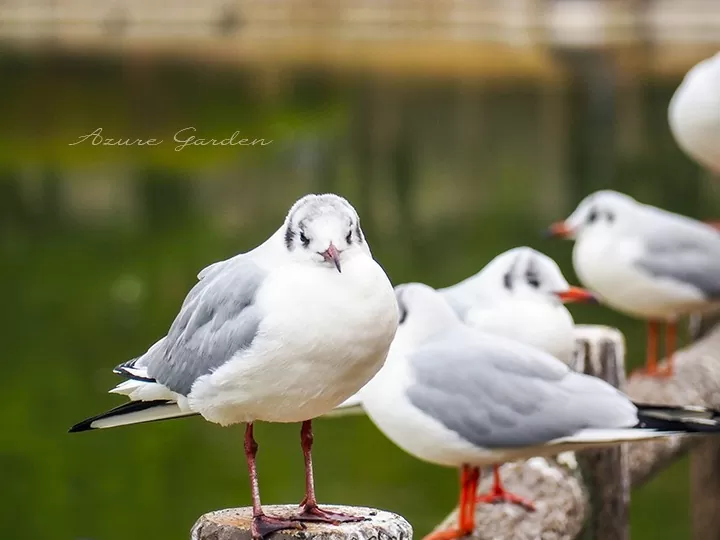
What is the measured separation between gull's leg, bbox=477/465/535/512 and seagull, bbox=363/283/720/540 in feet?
0.89

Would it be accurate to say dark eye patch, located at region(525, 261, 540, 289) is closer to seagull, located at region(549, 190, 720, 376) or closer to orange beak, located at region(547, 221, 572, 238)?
seagull, located at region(549, 190, 720, 376)

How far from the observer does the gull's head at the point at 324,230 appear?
2184 mm

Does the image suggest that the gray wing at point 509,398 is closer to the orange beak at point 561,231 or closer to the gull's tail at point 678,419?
the gull's tail at point 678,419

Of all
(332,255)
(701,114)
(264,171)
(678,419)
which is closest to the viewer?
(332,255)

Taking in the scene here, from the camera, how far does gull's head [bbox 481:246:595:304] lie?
3.78 m

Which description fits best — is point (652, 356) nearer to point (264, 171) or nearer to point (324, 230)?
point (324, 230)

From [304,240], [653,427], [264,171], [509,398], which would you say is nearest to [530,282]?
[509,398]

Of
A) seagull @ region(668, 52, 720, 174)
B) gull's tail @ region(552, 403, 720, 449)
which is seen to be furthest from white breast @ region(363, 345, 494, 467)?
seagull @ region(668, 52, 720, 174)

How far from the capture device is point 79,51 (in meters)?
27.2

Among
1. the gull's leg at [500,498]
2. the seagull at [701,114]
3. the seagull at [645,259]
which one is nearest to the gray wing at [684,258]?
the seagull at [645,259]

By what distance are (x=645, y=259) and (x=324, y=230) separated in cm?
283

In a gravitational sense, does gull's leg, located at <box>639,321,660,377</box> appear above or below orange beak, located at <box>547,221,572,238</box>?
below

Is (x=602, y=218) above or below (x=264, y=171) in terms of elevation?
above

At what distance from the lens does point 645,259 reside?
4820 millimetres
